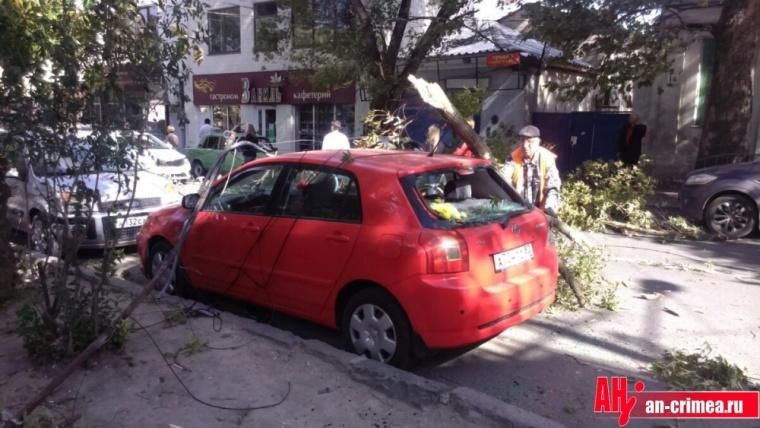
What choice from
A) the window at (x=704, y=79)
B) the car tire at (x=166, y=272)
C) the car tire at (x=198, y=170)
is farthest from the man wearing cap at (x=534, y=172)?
the car tire at (x=198, y=170)

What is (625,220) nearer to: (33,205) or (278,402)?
(278,402)

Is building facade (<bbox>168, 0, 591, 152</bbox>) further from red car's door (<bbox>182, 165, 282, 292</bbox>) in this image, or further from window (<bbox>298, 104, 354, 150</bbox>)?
red car's door (<bbox>182, 165, 282, 292</bbox>)

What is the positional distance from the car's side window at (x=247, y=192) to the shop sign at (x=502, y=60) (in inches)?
439

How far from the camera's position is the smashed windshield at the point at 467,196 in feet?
13.6

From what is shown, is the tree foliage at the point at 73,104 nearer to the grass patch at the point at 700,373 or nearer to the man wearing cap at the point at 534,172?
the man wearing cap at the point at 534,172

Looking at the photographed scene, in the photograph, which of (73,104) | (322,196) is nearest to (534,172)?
(322,196)

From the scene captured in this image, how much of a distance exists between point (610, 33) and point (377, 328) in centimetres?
866

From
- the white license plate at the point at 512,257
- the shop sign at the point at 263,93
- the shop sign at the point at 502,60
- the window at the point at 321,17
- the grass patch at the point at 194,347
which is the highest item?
the window at the point at 321,17

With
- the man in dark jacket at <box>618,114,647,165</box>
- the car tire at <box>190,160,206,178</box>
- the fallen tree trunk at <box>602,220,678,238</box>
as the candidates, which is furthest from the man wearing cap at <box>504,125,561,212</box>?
the car tire at <box>190,160,206,178</box>

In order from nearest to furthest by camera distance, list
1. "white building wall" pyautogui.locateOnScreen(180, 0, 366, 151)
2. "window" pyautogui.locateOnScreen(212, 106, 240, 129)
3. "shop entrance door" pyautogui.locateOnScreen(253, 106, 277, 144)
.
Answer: "white building wall" pyautogui.locateOnScreen(180, 0, 366, 151) → "shop entrance door" pyautogui.locateOnScreen(253, 106, 277, 144) → "window" pyautogui.locateOnScreen(212, 106, 240, 129)

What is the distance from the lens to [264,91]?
21.8 m

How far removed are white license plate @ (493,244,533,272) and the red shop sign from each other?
15.4m

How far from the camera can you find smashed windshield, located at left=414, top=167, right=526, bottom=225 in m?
4.14

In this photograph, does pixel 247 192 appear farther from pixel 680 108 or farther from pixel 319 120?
pixel 319 120
